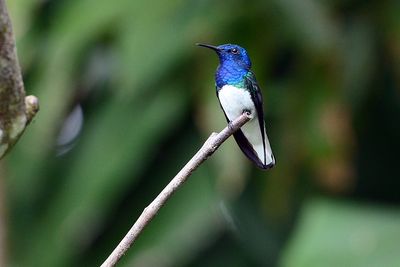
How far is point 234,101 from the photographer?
1645 millimetres

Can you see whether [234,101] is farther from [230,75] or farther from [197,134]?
[197,134]

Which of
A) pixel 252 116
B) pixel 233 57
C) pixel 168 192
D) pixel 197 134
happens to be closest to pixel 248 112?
pixel 252 116

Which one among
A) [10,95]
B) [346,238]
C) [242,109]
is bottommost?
[346,238]

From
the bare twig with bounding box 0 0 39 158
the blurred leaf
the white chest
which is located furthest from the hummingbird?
the blurred leaf

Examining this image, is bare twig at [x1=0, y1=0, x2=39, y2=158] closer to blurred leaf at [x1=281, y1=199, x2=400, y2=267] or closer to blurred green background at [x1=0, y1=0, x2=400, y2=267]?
blurred leaf at [x1=281, y1=199, x2=400, y2=267]

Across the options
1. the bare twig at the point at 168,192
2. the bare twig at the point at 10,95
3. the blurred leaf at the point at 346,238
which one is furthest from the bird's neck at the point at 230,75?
the blurred leaf at the point at 346,238

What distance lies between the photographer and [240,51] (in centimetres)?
170

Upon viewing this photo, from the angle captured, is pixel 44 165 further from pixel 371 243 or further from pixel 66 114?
pixel 371 243

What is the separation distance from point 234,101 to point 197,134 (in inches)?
153

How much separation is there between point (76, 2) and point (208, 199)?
123cm

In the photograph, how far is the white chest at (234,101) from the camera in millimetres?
1623

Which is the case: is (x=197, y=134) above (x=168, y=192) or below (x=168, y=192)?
below

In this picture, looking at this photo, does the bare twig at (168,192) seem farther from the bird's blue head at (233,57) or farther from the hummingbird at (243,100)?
the bird's blue head at (233,57)

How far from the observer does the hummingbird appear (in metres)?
1.60
